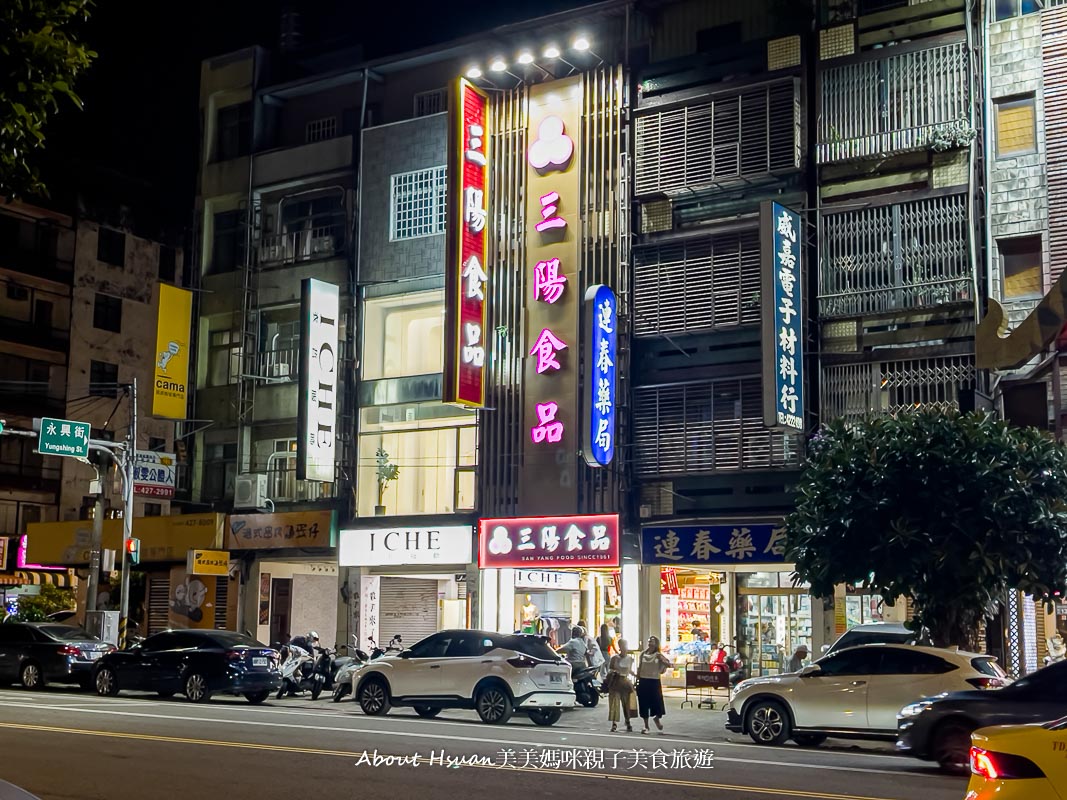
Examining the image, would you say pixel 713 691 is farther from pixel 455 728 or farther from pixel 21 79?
pixel 21 79

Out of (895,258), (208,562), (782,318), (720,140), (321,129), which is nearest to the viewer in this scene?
(782,318)

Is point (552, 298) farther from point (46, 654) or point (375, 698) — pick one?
point (46, 654)

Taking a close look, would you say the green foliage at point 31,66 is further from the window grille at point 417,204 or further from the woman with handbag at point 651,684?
the window grille at point 417,204

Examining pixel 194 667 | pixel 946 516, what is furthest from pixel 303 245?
pixel 946 516

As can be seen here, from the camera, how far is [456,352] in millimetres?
29703

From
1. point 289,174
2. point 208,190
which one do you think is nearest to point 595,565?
point 289,174

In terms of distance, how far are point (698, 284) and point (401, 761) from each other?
1734 cm

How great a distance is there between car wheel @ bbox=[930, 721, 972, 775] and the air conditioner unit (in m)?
23.1

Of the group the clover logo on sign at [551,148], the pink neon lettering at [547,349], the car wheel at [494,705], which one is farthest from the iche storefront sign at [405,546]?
the car wheel at [494,705]

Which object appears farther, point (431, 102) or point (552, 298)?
point (431, 102)

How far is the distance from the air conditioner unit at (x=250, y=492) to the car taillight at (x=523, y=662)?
50.3 ft

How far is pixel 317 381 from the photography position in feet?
107

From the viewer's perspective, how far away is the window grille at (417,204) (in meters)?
33.7

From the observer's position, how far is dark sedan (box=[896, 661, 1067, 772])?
44.1ft
